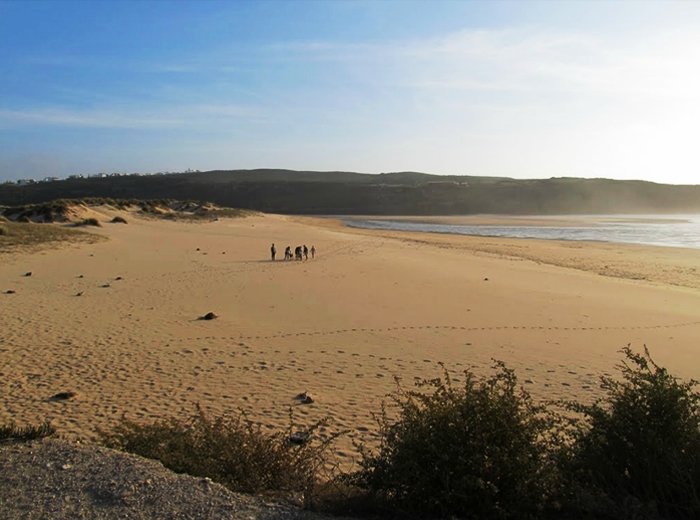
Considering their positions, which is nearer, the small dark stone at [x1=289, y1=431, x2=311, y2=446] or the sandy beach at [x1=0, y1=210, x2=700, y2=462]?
the small dark stone at [x1=289, y1=431, x2=311, y2=446]

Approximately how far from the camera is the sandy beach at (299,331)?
7.67 metres

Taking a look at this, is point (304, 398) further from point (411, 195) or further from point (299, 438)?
point (411, 195)

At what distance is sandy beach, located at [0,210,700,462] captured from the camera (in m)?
7.67

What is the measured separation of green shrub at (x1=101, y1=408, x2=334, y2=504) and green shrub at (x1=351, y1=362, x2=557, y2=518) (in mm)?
568

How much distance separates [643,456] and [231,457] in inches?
121

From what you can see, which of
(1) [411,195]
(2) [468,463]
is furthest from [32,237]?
(1) [411,195]

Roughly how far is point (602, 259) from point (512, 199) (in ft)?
258

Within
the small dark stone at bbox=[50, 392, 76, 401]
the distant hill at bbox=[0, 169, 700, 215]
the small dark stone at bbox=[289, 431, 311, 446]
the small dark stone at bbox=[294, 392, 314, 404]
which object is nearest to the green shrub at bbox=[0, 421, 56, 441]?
the small dark stone at bbox=[50, 392, 76, 401]

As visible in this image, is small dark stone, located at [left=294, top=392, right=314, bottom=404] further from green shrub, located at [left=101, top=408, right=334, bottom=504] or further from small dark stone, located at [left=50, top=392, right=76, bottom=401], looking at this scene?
small dark stone, located at [left=50, top=392, right=76, bottom=401]

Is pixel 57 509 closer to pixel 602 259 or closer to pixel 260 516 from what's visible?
pixel 260 516

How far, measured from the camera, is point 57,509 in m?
3.94

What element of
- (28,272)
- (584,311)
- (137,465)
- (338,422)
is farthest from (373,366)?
(28,272)

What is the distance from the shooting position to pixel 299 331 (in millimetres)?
11359

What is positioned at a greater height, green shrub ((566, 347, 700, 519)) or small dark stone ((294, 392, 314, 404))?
green shrub ((566, 347, 700, 519))
